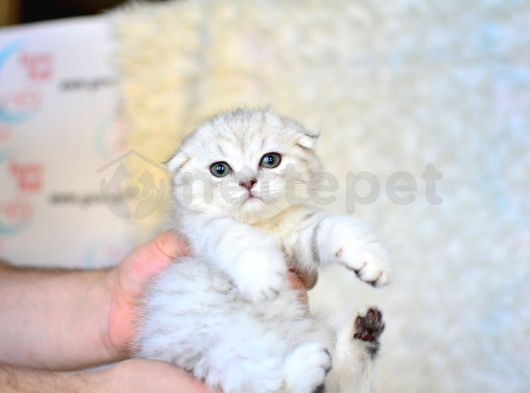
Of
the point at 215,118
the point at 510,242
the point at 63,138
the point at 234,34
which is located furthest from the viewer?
the point at 63,138

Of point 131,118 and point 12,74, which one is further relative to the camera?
point 12,74

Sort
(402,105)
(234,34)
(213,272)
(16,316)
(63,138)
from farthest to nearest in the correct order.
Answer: (63,138)
(234,34)
(402,105)
(16,316)
(213,272)

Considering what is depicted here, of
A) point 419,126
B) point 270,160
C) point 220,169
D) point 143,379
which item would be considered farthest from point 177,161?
point 419,126

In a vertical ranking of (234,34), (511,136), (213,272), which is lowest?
(213,272)

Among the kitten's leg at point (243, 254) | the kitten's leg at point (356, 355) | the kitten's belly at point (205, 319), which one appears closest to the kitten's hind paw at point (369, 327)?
the kitten's leg at point (356, 355)

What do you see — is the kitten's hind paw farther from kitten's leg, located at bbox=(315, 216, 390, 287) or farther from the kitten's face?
the kitten's face

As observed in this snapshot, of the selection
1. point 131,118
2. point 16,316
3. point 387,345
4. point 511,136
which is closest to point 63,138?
point 131,118

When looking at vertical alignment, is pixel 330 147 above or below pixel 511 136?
below

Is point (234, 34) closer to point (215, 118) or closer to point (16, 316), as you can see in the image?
point (215, 118)
